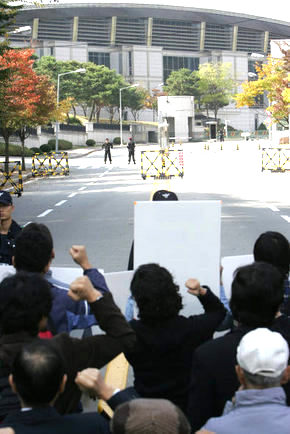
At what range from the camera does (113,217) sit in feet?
67.6

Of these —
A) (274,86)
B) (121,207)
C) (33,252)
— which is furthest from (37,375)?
(274,86)

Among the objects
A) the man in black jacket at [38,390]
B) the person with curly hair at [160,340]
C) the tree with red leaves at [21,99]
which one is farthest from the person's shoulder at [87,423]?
the tree with red leaves at [21,99]

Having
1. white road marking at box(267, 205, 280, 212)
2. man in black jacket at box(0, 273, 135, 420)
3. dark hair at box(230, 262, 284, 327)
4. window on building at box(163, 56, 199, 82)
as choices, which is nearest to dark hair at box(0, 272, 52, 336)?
man in black jacket at box(0, 273, 135, 420)

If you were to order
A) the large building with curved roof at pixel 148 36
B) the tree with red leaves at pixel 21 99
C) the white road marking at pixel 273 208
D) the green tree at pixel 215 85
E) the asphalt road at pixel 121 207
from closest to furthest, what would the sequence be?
the asphalt road at pixel 121 207, the white road marking at pixel 273 208, the tree with red leaves at pixel 21 99, the green tree at pixel 215 85, the large building with curved roof at pixel 148 36

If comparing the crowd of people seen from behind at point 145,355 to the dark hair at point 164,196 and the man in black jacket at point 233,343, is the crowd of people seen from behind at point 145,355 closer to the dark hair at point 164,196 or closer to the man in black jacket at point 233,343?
the man in black jacket at point 233,343

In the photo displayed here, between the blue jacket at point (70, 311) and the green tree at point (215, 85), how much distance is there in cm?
12727

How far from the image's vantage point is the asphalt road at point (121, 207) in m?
15.3

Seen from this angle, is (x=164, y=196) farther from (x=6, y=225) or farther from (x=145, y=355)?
(x=145, y=355)

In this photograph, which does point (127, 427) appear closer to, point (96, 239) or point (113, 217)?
point (96, 239)

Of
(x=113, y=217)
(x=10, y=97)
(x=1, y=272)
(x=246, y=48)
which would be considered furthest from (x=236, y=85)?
(x=1, y=272)

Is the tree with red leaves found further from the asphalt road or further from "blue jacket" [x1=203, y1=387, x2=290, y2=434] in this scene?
"blue jacket" [x1=203, y1=387, x2=290, y2=434]

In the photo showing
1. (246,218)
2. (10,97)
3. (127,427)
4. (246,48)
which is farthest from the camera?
(246,48)

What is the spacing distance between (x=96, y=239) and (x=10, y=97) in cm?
2605

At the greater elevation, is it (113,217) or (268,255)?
(268,255)
